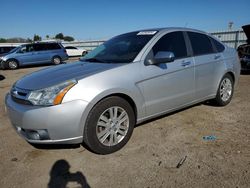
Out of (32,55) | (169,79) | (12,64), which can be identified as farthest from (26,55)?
(169,79)

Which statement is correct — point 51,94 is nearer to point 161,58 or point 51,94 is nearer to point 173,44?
point 161,58

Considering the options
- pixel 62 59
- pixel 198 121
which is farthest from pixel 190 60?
pixel 62 59

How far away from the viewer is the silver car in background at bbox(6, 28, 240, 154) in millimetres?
2662

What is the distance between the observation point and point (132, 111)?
3174 mm

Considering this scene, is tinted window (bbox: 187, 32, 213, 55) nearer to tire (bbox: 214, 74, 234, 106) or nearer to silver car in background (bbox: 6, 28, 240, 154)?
silver car in background (bbox: 6, 28, 240, 154)

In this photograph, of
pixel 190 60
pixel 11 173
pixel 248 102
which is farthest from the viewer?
pixel 248 102

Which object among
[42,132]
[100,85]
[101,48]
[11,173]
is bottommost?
[11,173]

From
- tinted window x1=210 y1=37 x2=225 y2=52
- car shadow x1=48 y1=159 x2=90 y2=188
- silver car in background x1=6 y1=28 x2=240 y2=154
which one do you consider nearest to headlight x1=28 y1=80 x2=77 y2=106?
silver car in background x1=6 y1=28 x2=240 y2=154

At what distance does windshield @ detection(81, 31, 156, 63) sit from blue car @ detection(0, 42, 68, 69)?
1277 cm

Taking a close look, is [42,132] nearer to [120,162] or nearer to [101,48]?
[120,162]

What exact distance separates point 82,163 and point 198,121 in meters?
2.25

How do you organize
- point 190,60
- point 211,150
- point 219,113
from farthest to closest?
point 219,113
point 190,60
point 211,150

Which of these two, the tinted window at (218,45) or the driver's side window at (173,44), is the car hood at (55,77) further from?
the tinted window at (218,45)

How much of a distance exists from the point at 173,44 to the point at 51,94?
7.13ft
